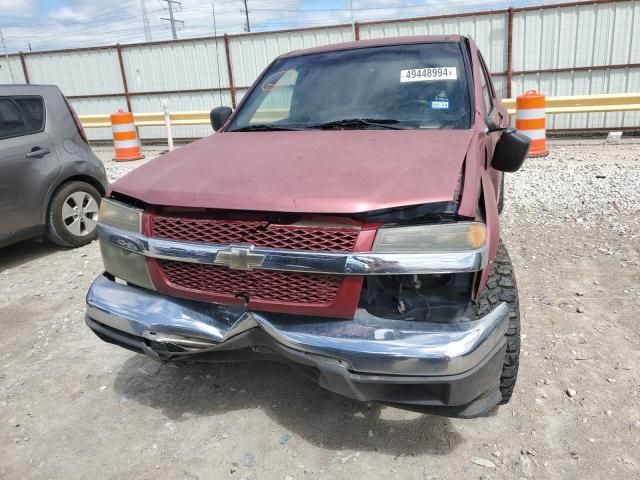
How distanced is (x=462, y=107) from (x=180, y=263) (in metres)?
1.89

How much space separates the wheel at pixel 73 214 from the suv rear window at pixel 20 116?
642mm

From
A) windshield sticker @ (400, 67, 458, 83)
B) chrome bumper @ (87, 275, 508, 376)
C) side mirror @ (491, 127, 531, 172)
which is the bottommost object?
chrome bumper @ (87, 275, 508, 376)

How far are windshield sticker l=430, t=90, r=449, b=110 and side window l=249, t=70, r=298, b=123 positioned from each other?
99 centimetres

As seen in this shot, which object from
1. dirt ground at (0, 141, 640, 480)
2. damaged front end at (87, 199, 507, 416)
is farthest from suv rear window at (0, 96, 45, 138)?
damaged front end at (87, 199, 507, 416)

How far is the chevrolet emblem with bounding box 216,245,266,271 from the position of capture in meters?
2.28

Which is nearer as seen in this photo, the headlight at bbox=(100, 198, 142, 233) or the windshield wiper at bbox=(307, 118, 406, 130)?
the headlight at bbox=(100, 198, 142, 233)

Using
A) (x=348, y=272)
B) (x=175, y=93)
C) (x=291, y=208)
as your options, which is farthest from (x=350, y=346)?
(x=175, y=93)

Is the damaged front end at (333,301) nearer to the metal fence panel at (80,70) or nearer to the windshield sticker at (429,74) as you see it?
the windshield sticker at (429,74)

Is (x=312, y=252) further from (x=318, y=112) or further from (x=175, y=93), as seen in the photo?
(x=175, y=93)

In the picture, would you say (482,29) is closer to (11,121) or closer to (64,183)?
(64,183)

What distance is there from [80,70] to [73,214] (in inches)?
486

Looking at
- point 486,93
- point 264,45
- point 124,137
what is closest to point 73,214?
point 486,93

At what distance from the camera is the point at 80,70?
52.5 feet

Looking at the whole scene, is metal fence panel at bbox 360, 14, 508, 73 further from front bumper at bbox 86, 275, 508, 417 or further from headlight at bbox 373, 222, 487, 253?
front bumper at bbox 86, 275, 508, 417
